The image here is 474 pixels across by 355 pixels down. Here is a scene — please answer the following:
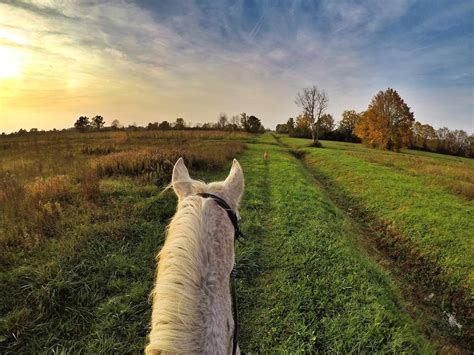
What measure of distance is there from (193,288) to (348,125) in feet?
213

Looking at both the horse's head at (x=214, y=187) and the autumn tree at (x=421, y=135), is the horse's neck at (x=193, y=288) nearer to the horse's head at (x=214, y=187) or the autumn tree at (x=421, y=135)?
the horse's head at (x=214, y=187)

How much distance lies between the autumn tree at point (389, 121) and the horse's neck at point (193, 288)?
39981 millimetres

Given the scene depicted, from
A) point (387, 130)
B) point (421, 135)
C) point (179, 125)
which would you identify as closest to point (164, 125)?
point (179, 125)

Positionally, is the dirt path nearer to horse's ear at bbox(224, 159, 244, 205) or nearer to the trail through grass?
the trail through grass

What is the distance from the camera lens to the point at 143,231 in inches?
226

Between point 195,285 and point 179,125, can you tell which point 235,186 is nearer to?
point 195,285

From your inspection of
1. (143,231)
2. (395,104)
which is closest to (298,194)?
(143,231)

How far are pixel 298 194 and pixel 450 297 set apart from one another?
541 cm

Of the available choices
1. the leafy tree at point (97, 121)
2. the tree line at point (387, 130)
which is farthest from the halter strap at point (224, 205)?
the leafy tree at point (97, 121)

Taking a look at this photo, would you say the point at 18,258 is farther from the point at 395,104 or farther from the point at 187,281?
the point at 395,104

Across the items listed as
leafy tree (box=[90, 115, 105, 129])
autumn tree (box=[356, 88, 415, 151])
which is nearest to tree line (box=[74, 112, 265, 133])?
leafy tree (box=[90, 115, 105, 129])

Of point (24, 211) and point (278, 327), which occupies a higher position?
point (24, 211)

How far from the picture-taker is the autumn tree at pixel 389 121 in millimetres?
34500

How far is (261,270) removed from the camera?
16.6 ft
